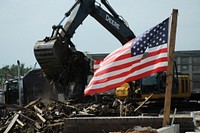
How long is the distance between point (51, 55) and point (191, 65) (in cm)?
846

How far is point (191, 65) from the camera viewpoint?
22.2 m

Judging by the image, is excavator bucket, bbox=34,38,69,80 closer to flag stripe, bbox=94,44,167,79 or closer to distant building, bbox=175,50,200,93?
distant building, bbox=175,50,200,93

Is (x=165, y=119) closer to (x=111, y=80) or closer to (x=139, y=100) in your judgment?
(x=111, y=80)

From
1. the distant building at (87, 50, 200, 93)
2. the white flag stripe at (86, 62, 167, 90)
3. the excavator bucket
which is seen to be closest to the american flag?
the white flag stripe at (86, 62, 167, 90)

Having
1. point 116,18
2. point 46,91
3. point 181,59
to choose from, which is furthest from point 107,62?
point 46,91

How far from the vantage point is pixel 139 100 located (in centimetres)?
1986

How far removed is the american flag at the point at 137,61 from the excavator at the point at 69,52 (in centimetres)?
953

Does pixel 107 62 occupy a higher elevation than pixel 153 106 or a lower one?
higher

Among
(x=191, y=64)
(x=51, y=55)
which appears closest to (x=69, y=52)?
(x=51, y=55)

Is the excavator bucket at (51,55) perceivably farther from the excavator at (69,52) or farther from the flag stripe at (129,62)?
the flag stripe at (129,62)

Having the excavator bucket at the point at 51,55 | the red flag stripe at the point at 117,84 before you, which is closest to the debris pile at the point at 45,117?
the excavator bucket at the point at 51,55

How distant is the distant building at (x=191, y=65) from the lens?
22.0m

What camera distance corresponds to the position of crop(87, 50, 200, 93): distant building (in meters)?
22.0

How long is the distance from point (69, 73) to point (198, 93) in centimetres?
712
